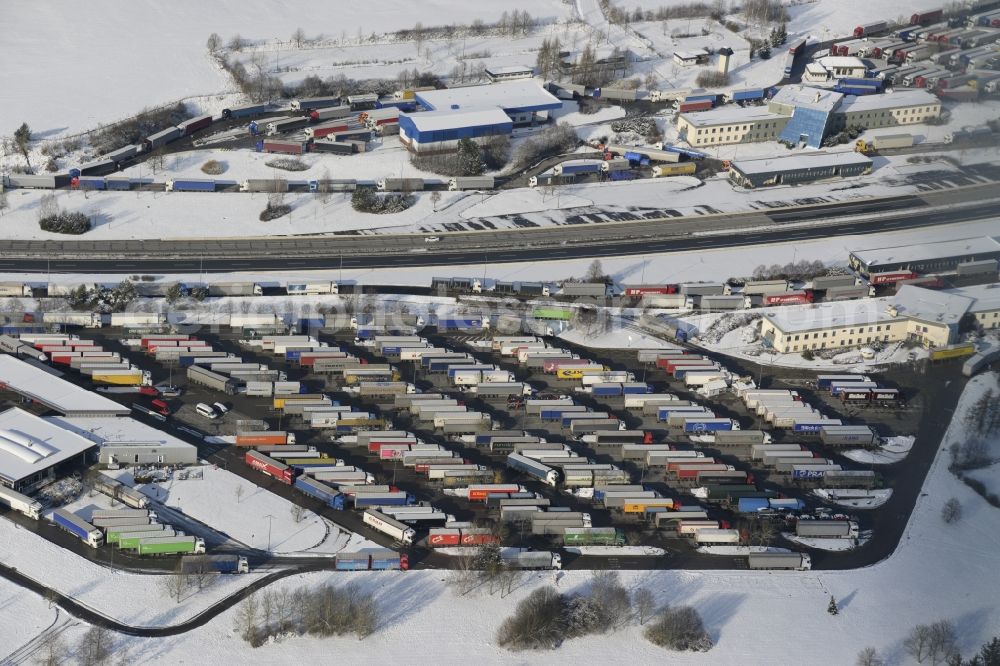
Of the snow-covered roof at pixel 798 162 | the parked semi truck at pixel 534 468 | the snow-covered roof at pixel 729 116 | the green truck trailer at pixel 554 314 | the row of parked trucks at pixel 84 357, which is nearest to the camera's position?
the parked semi truck at pixel 534 468

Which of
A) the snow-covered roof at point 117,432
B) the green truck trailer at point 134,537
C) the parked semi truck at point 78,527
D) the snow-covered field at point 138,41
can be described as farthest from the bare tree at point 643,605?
the snow-covered field at point 138,41

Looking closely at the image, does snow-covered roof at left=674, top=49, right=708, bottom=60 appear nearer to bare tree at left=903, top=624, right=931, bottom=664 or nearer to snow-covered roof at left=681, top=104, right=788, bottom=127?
snow-covered roof at left=681, top=104, right=788, bottom=127

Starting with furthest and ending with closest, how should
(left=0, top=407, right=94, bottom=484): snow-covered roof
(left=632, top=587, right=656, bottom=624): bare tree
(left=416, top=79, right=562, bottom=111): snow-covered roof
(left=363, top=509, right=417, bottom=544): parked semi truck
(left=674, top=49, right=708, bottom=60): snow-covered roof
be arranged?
(left=674, top=49, right=708, bottom=60): snow-covered roof → (left=416, top=79, right=562, bottom=111): snow-covered roof → (left=0, top=407, right=94, bottom=484): snow-covered roof → (left=363, top=509, right=417, bottom=544): parked semi truck → (left=632, top=587, right=656, bottom=624): bare tree

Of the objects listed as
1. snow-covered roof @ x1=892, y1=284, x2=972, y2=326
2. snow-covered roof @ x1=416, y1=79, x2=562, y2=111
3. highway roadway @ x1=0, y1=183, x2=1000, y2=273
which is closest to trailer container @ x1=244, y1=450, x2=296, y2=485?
highway roadway @ x1=0, y1=183, x2=1000, y2=273

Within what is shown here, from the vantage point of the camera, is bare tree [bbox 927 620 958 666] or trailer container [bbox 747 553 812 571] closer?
bare tree [bbox 927 620 958 666]

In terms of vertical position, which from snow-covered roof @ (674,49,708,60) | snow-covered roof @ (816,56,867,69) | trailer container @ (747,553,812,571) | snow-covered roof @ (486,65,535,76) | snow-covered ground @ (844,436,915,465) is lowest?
trailer container @ (747,553,812,571)

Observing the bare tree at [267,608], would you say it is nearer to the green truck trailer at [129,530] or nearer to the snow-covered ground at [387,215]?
the green truck trailer at [129,530]
